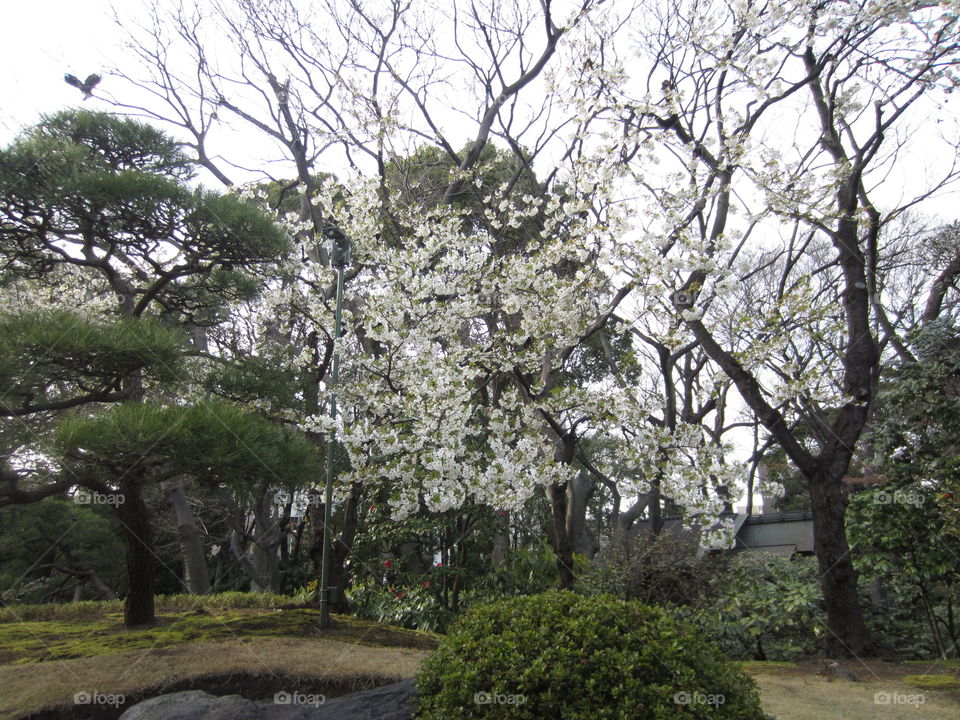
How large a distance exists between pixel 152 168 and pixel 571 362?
9530 mm

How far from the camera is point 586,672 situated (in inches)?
125

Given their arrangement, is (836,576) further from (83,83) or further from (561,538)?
(83,83)

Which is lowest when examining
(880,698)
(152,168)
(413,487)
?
(880,698)

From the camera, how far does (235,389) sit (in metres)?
6.09

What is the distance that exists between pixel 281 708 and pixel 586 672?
198 centimetres

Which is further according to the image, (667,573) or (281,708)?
(667,573)

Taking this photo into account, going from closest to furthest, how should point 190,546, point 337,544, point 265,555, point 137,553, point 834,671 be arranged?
point 137,553 → point 834,671 → point 337,544 → point 190,546 → point 265,555

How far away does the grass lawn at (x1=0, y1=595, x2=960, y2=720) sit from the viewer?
4453 millimetres

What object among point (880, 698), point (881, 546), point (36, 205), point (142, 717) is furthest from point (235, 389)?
point (881, 546)

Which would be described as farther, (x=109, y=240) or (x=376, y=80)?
(x=376, y=80)

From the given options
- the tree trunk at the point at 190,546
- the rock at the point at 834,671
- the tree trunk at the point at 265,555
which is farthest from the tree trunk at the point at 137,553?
the rock at the point at 834,671

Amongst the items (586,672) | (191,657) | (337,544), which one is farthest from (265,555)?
(586,672)

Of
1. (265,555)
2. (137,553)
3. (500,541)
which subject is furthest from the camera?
(265,555)

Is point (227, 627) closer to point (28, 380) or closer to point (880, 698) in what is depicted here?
point (28, 380)
